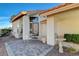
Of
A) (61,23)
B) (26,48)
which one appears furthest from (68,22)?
(26,48)

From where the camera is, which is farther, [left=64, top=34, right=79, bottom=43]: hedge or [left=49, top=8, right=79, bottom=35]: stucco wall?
[left=64, top=34, right=79, bottom=43]: hedge

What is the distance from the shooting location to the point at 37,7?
394 inches

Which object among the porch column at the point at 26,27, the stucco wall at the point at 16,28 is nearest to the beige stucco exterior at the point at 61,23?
the porch column at the point at 26,27

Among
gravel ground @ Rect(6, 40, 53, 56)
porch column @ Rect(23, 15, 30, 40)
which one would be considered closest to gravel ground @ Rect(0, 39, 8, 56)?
gravel ground @ Rect(6, 40, 53, 56)

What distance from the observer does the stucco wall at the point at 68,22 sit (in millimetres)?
10399

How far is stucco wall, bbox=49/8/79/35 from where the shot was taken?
10399mm

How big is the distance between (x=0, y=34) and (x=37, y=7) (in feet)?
6.47

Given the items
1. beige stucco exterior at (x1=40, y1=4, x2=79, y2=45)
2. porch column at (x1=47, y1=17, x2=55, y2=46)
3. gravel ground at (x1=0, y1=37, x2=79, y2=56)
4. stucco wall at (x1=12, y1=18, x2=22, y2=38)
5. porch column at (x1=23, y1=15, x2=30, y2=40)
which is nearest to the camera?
gravel ground at (x1=0, y1=37, x2=79, y2=56)

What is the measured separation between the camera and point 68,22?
35.3ft

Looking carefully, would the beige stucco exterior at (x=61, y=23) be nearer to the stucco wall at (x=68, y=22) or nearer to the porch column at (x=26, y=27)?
the stucco wall at (x=68, y=22)

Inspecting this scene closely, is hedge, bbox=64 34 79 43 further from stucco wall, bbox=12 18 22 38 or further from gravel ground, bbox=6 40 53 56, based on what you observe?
stucco wall, bbox=12 18 22 38

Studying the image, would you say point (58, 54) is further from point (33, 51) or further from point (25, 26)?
point (25, 26)

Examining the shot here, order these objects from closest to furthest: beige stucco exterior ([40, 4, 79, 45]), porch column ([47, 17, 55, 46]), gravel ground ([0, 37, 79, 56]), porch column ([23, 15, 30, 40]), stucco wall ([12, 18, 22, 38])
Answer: gravel ground ([0, 37, 79, 56])
stucco wall ([12, 18, 22, 38])
beige stucco exterior ([40, 4, 79, 45])
porch column ([23, 15, 30, 40])
porch column ([47, 17, 55, 46])

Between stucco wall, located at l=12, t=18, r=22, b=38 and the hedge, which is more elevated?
stucco wall, located at l=12, t=18, r=22, b=38
